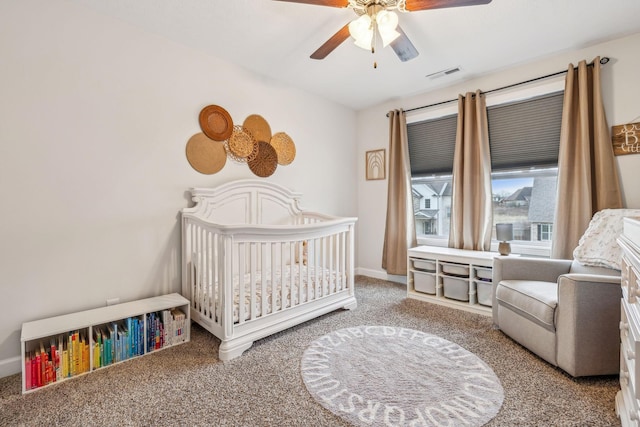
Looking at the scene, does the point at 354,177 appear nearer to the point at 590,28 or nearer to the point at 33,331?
the point at 590,28

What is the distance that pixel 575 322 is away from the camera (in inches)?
62.0

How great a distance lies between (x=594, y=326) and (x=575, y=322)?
10 centimetres

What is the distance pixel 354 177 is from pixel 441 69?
5.38 feet

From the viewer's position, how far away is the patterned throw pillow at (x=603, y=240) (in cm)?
193

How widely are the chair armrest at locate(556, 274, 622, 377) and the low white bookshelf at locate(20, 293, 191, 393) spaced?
7.91 ft

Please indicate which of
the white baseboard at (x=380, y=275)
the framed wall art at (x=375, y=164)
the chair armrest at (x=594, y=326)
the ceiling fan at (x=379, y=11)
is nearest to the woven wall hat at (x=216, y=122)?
the ceiling fan at (x=379, y=11)

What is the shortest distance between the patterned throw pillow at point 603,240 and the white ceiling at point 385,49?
4.61 ft

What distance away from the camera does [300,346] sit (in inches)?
79.2

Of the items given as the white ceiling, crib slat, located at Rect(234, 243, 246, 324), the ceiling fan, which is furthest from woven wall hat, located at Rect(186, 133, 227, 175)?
the ceiling fan

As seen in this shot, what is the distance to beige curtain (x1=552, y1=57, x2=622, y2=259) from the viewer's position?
2.28m

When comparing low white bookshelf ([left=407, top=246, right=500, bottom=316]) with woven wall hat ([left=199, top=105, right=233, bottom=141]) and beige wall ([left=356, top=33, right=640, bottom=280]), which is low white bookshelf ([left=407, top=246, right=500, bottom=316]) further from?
woven wall hat ([left=199, top=105, right=233, bottom=141])

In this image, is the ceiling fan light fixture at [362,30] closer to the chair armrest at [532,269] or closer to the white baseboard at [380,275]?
the chair armrest at [532,269]

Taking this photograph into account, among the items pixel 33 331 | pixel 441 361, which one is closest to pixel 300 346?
pixel 441 361

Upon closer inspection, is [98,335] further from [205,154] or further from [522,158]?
[522,158]
